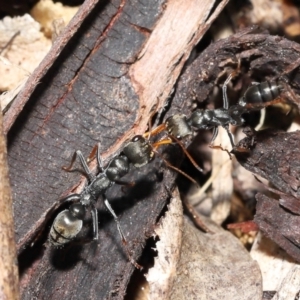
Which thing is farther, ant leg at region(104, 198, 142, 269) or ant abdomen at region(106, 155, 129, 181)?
ant abdomen at region(106, 155, 129, 181)

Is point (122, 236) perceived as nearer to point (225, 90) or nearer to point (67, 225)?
point (67, 225)

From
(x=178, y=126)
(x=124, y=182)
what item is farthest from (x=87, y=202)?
(x=178, y=126)

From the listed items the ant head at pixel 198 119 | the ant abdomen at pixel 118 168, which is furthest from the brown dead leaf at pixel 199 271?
the ant head at pixel 198 119

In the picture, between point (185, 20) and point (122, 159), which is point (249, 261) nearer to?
point (122, 159)

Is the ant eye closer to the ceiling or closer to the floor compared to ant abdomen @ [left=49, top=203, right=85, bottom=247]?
closer to the ceiling

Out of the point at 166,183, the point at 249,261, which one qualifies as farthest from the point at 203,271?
the point at 166,183

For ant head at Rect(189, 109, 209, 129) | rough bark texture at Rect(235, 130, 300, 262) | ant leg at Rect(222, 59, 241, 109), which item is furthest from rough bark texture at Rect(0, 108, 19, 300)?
ant leg at Rect(222, 59, 241, 109)

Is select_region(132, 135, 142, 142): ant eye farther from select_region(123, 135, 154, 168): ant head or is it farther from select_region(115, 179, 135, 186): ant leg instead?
select_region(115, 179, 135, 186): ant leg
